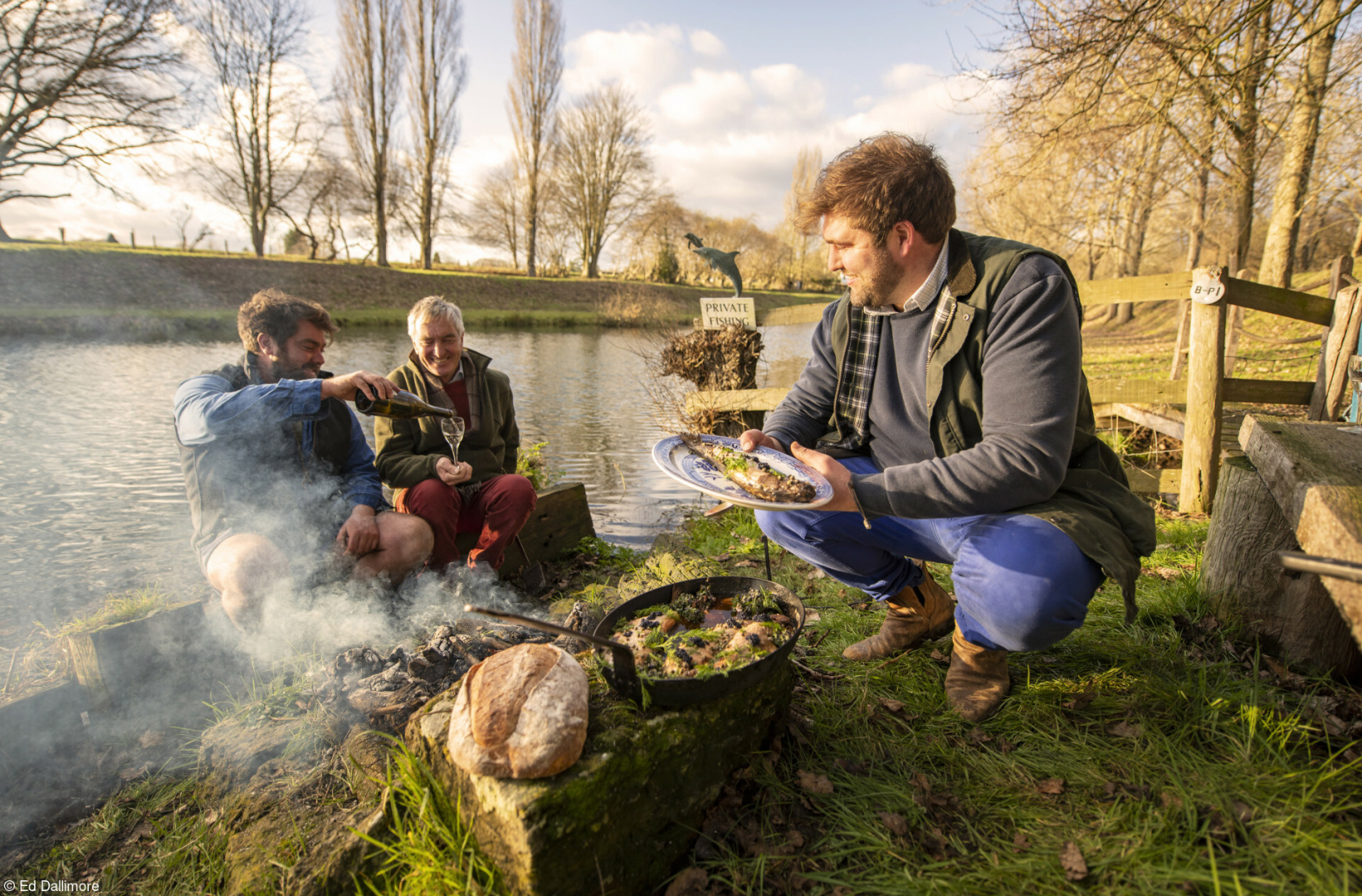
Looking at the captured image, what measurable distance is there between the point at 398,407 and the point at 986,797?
10.1ft

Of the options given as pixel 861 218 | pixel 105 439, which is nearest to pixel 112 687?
pixel 861 218

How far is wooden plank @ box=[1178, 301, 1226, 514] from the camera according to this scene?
4.33 meters

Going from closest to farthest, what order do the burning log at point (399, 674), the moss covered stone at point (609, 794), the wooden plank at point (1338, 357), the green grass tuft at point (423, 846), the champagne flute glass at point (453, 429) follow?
the moss covered stone at point (609, 794), the green grass tuft at point (423, 846), the burning log at point (399, 674), the champagne flute glass at point (453, 429), the wooden plank at point (1338, 357)

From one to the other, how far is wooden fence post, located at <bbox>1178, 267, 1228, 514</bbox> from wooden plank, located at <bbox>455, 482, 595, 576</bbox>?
14.5 ft

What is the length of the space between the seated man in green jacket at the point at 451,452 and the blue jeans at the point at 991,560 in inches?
79.1

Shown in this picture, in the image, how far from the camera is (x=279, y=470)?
3174 mm

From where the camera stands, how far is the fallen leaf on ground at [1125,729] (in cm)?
200

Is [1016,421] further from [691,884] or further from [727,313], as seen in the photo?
[727,313]

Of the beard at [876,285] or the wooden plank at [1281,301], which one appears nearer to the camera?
the beard at [876,285]

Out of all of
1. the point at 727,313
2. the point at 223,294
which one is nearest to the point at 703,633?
the point at 727,313

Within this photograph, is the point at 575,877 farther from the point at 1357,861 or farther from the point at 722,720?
the point at 1357,861

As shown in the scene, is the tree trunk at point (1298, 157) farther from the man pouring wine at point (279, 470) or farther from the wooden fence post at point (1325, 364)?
the man pouring wine at point (279, 470)

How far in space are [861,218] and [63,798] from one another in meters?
3.65

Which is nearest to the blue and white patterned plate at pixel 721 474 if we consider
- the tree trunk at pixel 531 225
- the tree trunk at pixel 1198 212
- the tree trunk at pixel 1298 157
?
the tree trunk at pixel 1298 157
